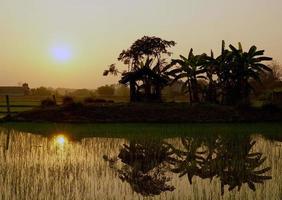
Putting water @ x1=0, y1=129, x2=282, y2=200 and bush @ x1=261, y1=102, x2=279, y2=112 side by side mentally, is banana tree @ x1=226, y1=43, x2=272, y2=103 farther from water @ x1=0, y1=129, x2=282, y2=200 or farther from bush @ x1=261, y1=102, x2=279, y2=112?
water @ x1=0, y1=129, x2=282, y2=200

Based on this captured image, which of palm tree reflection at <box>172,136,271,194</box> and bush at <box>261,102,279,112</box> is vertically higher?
bush at <box>261,102,279,112</box>

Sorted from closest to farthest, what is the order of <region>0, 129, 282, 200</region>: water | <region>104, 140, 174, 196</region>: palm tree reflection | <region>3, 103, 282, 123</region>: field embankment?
1. <region>0, 129, 282, 200</region>: water
2. <region>104, 140, 174, 196</region>: palm tree reflection
3. <region>3, 103, 282, 123</region>: field embankment

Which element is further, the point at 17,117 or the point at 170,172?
the point at 17,117

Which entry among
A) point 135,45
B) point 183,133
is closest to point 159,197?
point 183,133

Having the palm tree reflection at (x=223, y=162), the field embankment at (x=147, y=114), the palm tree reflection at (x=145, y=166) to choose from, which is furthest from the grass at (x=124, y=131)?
the palm tree reflection at (x=223, y=162)

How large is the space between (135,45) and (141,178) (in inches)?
1208

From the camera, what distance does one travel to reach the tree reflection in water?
10.6 m

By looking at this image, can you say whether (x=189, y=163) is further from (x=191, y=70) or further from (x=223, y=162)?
(x=191, y=70)

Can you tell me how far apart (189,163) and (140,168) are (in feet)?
5.15

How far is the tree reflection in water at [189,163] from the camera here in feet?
34.8

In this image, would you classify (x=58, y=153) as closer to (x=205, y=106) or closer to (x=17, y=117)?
(x=17, y=117)

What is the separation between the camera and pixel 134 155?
14711 mm

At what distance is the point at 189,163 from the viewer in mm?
13266

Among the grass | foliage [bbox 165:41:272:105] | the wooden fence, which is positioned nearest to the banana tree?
foliage [bbox 165:41:272:105]
